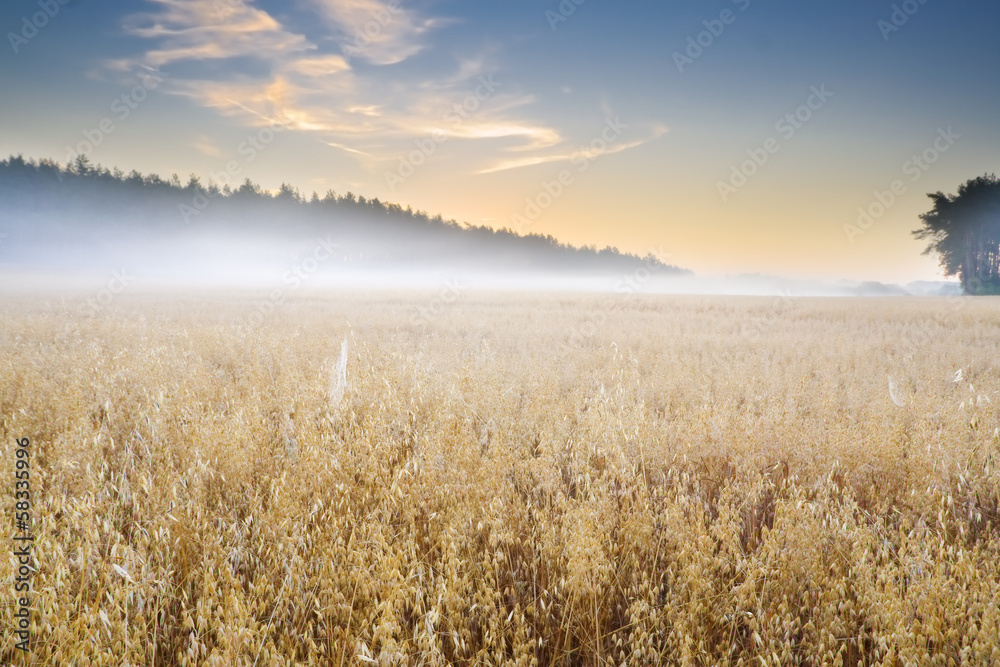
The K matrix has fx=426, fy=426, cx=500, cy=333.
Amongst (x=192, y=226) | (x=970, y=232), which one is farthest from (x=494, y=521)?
(x=192, y=226)

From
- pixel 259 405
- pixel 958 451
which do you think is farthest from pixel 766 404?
pixel 259 405

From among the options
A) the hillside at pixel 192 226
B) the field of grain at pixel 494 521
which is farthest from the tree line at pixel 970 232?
the hillside at pixel 192 226

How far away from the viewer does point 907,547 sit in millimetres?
2400

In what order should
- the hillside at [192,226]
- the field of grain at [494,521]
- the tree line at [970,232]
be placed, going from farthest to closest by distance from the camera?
the hillside at [192,226], the tree line at [970,232], the field of grain at [494,521]

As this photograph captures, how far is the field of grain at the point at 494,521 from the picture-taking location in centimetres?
187

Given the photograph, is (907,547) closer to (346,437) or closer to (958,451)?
Result: (958,451)

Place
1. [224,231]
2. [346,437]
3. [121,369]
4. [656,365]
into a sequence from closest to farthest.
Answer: [346,437] < [121,369] < [656,365] < [224,231]

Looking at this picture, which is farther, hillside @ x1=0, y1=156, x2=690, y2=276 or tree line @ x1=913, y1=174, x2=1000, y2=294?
hillside @ x1=0, y1=156, x2=690, y2=276

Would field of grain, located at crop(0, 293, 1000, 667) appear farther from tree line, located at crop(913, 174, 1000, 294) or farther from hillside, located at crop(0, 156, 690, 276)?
hillside, located at crop(0, 156, 690, 276)

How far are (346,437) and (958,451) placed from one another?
5186mm

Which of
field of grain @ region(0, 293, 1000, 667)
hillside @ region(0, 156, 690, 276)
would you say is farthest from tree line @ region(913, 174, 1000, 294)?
hillside @ region(0, 156, 690, 276)

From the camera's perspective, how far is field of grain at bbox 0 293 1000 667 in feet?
6.14

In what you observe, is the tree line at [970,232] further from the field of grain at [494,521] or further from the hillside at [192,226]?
the hillside at [192,226]

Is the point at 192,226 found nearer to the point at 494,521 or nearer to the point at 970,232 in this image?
the point at 494,521
